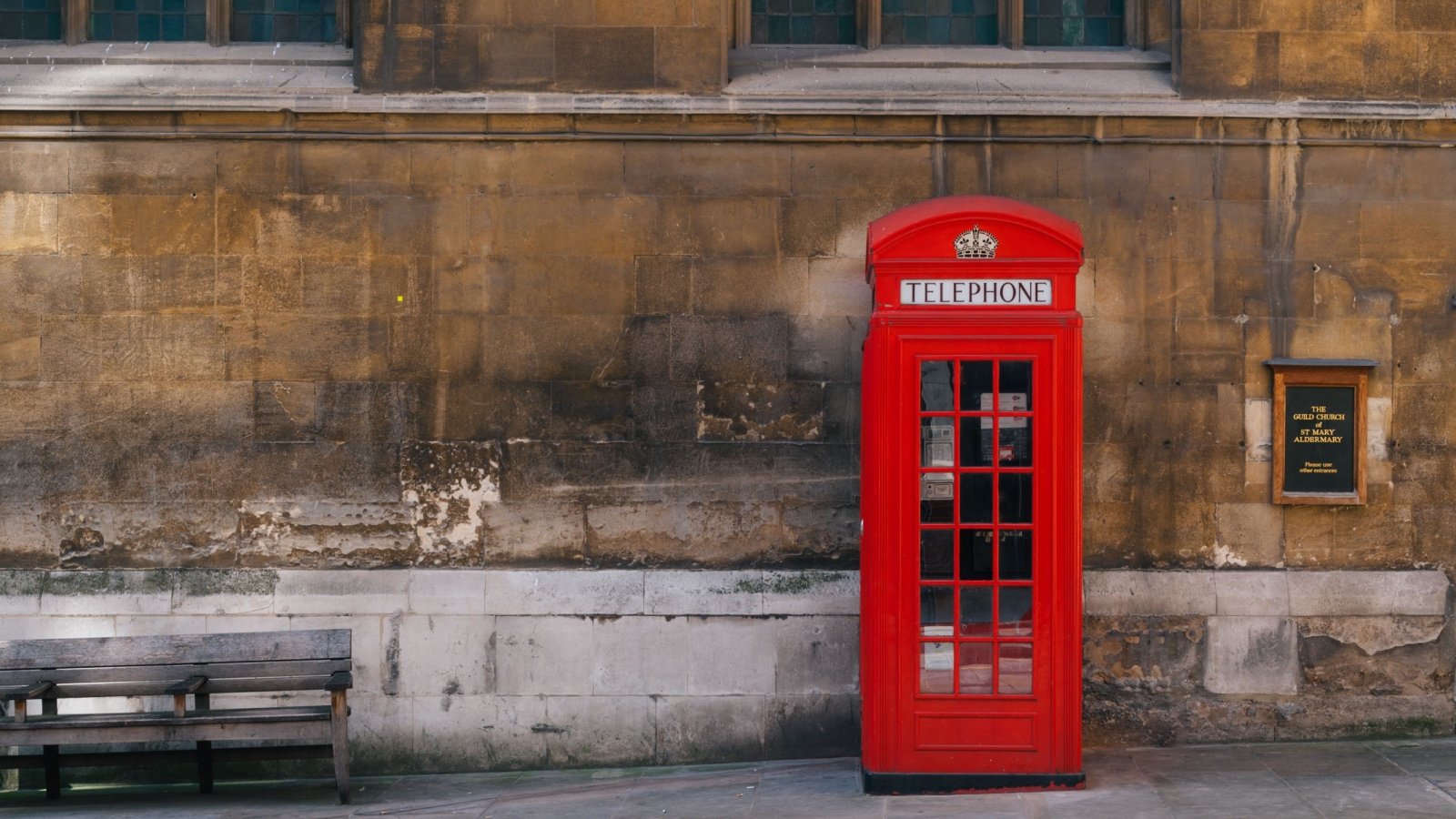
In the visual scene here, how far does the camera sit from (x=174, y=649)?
7746 millimetres

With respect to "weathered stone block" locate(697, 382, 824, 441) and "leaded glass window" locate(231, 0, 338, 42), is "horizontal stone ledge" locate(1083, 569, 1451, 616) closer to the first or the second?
"weathered stone block" locate(697, 382, 824, 441)

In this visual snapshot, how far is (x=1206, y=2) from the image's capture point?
8203mm

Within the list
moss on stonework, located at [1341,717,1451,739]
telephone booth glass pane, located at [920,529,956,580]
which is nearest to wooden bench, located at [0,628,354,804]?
telephone booth glass pane, located at [920,529,956,580]

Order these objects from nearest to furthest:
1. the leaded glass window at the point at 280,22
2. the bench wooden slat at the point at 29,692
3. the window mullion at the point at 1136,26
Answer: the bench wooden slat at the point at 29,692 < the window mullion at the point at 1136,26 < the leaded glass window at the point at 280,22

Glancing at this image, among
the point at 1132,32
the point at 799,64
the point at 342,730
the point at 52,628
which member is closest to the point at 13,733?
the point at 52,628

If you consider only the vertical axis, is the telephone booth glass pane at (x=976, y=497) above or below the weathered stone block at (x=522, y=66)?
below

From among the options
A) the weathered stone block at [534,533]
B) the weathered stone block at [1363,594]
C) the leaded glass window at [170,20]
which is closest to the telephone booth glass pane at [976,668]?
the weathered stone block at [1363,594]

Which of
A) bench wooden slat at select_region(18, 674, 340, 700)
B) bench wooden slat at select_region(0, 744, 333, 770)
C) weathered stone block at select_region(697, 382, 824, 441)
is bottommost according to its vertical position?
bench wooden slat at select_region(0, 744, 333, 770)

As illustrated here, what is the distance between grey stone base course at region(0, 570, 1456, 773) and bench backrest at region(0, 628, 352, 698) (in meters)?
0.40

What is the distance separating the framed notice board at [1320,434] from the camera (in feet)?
26.7

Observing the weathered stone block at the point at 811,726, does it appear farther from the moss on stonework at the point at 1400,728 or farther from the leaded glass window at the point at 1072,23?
the leaded glass window at the point at 1072,23

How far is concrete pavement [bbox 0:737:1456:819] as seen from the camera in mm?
6953

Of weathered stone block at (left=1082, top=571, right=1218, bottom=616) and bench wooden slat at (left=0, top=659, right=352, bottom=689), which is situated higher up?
weathered stone block at (left=1082, top=571, right=1218, bottom=616)

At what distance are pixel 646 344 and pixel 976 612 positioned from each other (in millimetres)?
2489
